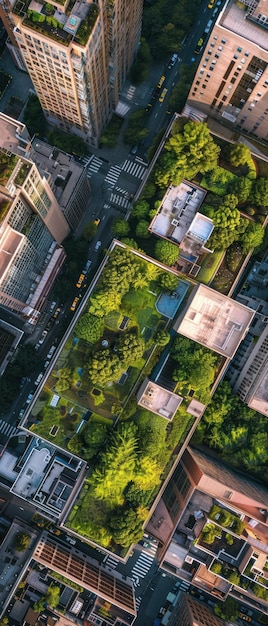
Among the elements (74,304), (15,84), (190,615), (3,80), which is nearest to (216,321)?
(74,304)

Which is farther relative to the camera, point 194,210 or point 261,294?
point 261,294

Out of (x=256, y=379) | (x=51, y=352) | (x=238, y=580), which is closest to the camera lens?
(x=238, y=580)

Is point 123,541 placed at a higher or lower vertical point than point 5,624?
higher

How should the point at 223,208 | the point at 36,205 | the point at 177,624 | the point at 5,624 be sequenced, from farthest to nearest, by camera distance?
the point at 177,624
the point at 5,624
the point at 223,208
the point at 36,205

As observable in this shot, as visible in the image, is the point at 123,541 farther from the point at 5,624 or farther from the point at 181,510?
the point at 5,624

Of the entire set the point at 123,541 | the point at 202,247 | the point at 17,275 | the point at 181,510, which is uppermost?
the point at 202,247

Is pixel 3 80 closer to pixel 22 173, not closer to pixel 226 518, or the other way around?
pixel 22 173

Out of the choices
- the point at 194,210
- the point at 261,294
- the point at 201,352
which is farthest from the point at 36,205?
the point at 261,294

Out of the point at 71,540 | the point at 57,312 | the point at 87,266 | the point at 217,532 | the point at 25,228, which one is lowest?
the point at 71,540
